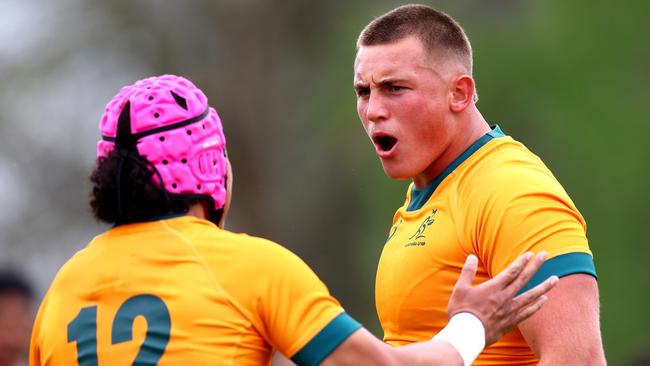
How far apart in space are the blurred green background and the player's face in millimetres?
11279

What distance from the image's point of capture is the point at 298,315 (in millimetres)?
4320

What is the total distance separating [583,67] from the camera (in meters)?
18.2

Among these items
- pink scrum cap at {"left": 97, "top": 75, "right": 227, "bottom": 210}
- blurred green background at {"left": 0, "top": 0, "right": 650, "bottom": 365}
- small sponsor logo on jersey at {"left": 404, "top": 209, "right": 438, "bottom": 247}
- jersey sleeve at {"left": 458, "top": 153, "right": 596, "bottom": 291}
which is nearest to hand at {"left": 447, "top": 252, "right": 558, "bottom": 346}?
jersey sleeve at {"left": 458, "top": 153, "right": 596, "bottom": 291}

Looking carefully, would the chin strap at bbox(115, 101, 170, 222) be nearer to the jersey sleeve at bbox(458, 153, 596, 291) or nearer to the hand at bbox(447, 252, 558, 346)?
the hand at bbox(447, 252, 558, 346)

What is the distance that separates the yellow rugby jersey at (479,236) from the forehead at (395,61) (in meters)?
0.44

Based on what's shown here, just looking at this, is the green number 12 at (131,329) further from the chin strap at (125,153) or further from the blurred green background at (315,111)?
the blurred green background at (315,111)

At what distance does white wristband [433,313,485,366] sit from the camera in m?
4.59

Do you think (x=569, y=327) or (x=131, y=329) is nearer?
(x=131, y=329)

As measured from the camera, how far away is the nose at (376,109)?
224 inches

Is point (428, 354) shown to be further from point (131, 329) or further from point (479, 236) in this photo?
point (131, 329)

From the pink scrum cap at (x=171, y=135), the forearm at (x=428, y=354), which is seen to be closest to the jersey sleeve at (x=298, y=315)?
the forearm at (x=428, y=354)

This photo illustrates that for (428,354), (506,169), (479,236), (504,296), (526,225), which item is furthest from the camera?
(506,169)

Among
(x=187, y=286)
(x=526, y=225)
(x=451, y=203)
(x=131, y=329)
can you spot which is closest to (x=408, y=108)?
(x=451, y=203)

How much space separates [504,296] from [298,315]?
79cm
